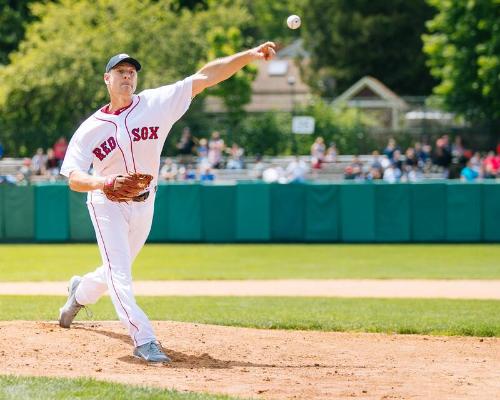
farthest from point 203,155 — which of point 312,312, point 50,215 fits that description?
point 312,312

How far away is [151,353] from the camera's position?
26.7 feet

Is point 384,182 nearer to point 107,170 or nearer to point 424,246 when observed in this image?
point 424,246

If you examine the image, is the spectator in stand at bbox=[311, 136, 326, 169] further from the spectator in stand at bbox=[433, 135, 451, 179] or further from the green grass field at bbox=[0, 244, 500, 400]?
the green grass field at bbox=[0, 244, 500, 400]

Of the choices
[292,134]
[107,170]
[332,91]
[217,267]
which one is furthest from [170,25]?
[107,170]

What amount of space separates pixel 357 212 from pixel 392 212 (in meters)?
0.71

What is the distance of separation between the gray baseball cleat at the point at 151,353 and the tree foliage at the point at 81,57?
25.7 metres

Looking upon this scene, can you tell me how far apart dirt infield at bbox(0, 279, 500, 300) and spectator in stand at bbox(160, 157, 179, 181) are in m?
9.66

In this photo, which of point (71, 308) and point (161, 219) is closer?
point (71, 308)

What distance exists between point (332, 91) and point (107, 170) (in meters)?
42.6

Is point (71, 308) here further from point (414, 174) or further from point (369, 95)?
point (369, 95)

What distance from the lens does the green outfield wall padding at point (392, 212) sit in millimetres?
23297

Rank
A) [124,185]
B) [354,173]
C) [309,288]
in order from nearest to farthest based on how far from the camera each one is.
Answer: [124,185]
[309,288]
[354,173]

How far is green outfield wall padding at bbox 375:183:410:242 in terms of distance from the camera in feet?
76.4

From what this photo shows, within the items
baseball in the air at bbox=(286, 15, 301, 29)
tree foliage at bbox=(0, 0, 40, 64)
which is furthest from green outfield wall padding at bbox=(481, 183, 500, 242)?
tree foliage at bbox=(0, 0, 40, 64)
